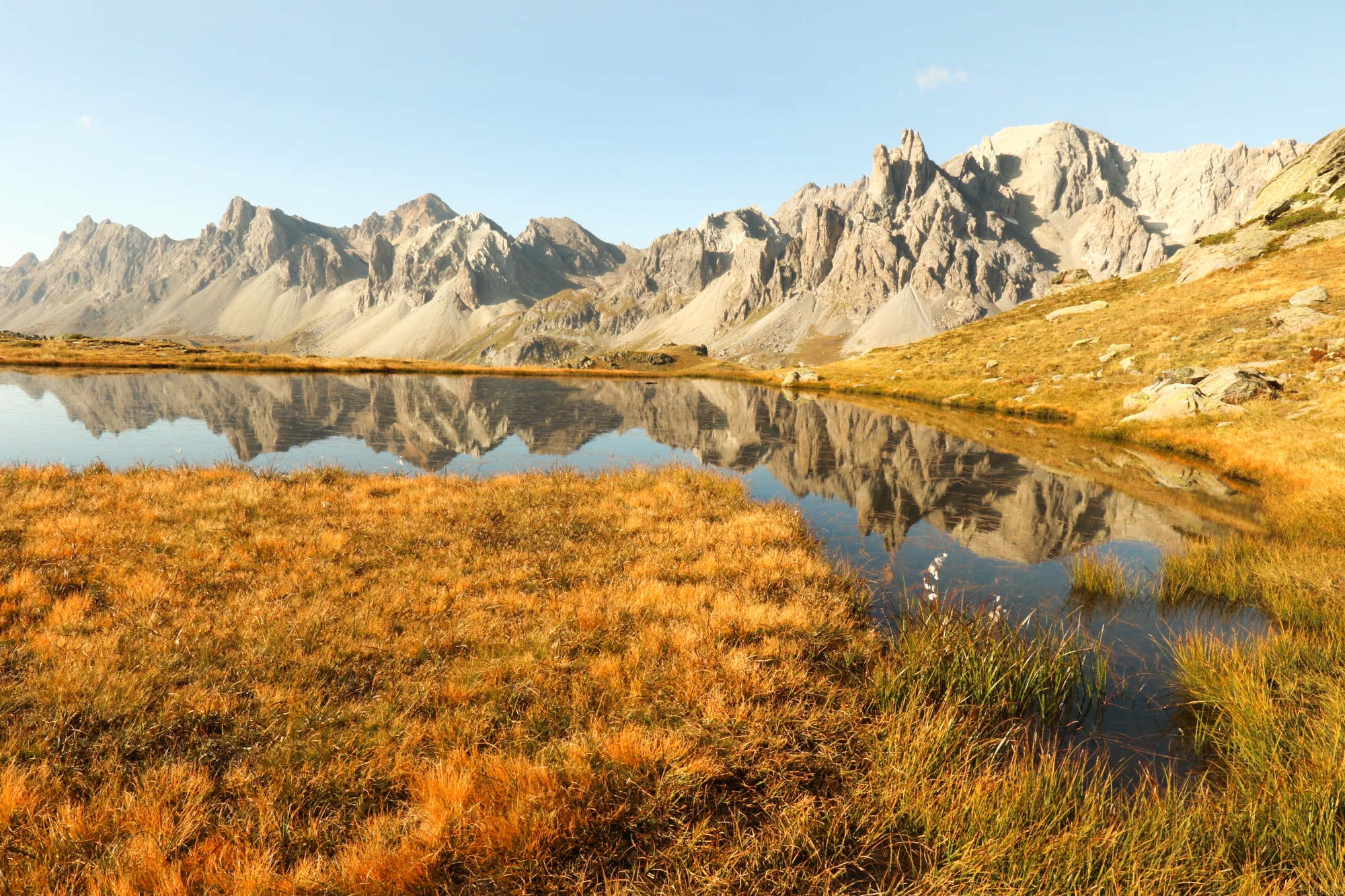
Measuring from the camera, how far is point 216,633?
755cm

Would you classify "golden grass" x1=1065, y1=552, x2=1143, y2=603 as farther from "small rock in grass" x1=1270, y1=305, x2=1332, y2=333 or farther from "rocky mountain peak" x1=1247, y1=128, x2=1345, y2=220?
"rocky mountain peak" x1=1247, y1=128, x2=1345, y2=220

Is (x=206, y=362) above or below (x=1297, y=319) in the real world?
below

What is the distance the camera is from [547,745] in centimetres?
559

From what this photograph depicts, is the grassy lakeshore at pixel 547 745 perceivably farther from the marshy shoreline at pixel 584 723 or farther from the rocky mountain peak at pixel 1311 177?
the rocky mountain peak at pixel 1311 177

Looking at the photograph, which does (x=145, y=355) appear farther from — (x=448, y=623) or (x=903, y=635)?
(x=903, y=635)

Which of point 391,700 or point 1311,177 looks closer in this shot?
point 391,700

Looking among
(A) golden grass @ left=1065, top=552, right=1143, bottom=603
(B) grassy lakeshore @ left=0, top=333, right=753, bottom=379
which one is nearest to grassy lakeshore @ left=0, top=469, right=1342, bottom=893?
(A) golden grass @ left=1065, top=552, right=1143, bottom=603

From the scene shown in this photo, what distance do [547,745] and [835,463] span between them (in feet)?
75.6

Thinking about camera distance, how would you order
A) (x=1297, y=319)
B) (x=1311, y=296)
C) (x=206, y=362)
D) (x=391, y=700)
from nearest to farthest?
(x=391, y=700) → (x=1297, y=319) → (x=1311, y=296) → (x=206, y=362)

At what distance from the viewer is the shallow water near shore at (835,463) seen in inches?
414

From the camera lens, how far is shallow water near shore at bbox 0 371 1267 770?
1052 cm

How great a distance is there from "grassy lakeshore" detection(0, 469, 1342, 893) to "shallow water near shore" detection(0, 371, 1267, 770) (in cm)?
186

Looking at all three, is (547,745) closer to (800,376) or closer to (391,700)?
(391,700)

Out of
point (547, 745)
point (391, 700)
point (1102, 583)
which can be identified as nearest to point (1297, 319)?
point (1102, 583)
